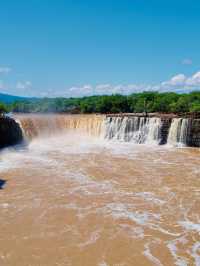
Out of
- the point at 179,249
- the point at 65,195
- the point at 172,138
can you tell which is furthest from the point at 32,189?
the point at 172,138

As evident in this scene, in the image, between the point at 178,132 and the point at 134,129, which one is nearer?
the point at 178,132

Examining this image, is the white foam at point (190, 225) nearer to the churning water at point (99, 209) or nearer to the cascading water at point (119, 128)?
the churning water at point (99, 209)

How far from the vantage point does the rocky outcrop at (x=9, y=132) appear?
798 inches

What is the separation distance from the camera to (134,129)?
72.9 ft

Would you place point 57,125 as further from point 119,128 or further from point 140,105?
point 140,105

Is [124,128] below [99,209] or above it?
above

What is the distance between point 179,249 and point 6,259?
3.29 m

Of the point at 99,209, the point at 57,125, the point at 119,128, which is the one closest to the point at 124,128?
the point at 119,128

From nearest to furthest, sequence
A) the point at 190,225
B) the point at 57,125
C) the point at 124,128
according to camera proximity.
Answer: the point at 190,225, the point at 124,128, the point at 57,125

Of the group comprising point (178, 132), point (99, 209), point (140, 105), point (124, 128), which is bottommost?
point (99, 209)

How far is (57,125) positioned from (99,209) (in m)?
18.5

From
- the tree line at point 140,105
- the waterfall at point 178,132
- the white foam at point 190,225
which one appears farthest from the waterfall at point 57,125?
the white foam at point 190,225

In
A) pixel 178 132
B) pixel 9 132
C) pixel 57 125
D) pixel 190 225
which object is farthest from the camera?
pixel 57 125

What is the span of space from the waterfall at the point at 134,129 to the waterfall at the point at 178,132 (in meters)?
1.00
